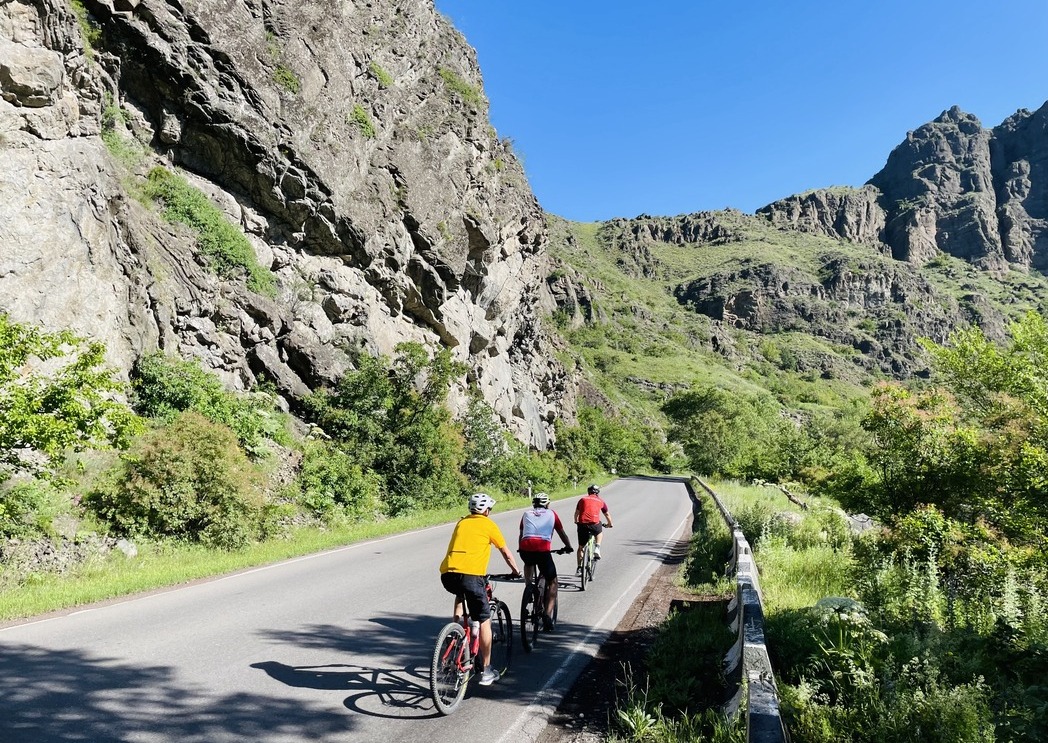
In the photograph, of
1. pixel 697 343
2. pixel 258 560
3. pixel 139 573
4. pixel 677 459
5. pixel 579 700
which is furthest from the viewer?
pixel 697 343

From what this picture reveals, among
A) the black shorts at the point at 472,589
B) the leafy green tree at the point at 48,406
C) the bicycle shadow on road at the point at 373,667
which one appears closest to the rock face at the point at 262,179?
the leafy green tree at the point at 48,406

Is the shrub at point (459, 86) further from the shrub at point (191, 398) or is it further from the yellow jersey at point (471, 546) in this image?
the yellow jersey at point (471, 546)

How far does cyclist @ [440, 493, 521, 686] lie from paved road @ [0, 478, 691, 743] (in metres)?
0.51

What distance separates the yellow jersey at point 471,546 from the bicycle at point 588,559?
5165mm

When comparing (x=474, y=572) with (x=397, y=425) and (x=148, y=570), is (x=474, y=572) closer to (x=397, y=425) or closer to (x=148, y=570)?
(x=148, y=570)

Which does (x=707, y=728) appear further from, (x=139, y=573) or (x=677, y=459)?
(x=677, y=459)

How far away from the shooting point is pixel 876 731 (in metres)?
3.96

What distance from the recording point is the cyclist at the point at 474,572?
5457 mm

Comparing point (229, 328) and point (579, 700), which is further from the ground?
point (229, 328)

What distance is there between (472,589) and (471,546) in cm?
39

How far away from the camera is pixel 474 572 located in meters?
5.50

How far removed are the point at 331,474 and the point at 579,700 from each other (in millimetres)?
13513

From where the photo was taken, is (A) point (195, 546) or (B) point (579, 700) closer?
(B) point (579, 700)

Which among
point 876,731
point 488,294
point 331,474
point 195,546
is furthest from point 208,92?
point 876,731
